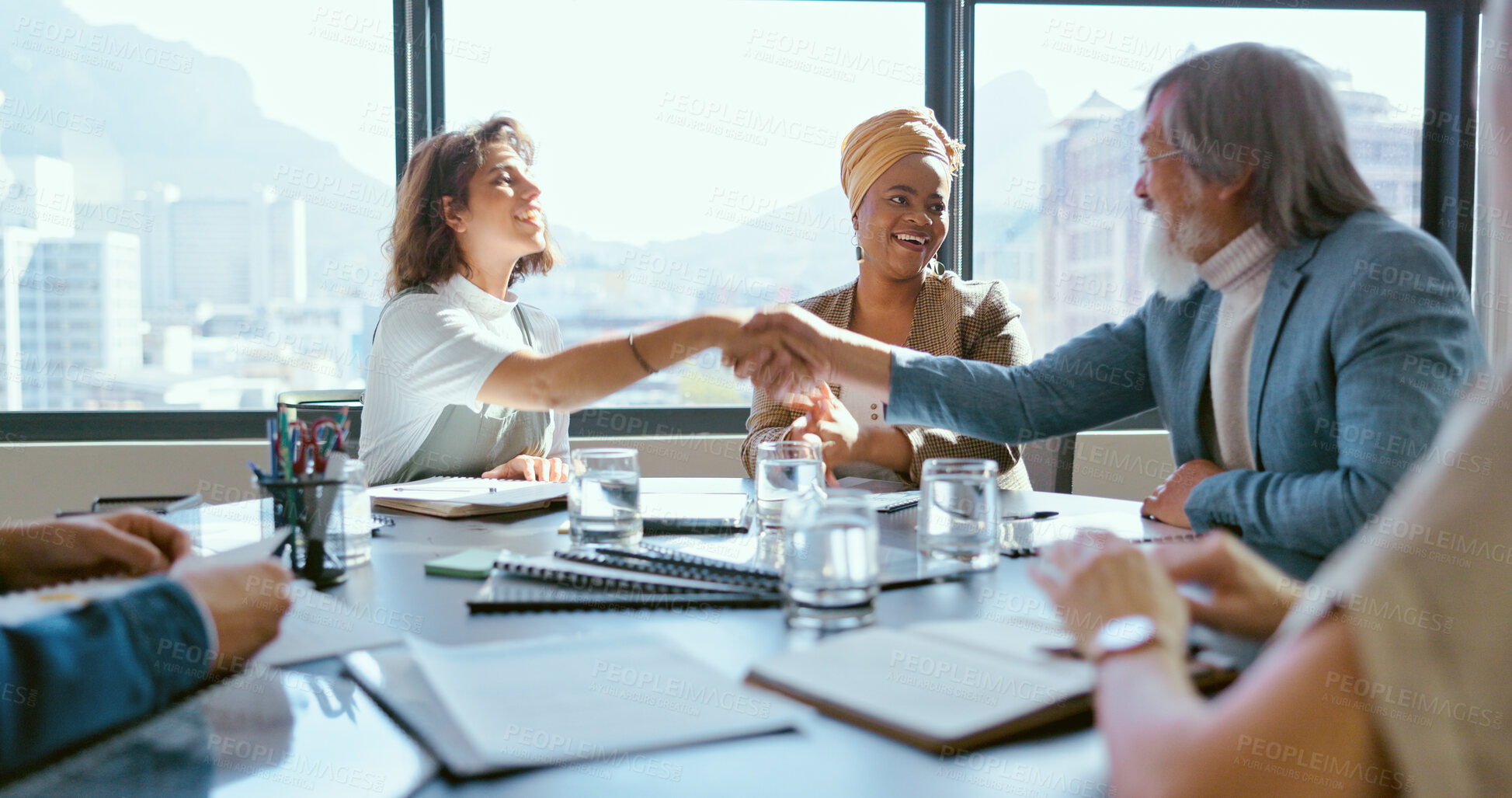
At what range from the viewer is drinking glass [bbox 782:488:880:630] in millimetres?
967

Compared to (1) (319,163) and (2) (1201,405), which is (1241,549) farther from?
(1) (319,163)

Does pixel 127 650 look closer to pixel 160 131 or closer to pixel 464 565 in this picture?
pixel 464 565

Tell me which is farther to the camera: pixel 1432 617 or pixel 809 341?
pixel 809 341

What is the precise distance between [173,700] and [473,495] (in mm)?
960

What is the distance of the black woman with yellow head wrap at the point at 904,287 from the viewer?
2477 mm

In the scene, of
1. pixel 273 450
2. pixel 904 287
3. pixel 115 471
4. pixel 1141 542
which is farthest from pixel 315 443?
pixel 115 471

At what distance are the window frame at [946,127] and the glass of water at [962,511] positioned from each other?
2.37 meters

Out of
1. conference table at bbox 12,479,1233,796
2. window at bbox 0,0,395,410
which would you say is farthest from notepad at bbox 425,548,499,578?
window at bbox 0,0,395,410

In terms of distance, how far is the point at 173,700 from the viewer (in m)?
0.77

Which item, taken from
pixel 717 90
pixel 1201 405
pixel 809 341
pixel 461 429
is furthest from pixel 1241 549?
pixel 717 90

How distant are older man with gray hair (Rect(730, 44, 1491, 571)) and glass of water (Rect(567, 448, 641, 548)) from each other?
75 cm

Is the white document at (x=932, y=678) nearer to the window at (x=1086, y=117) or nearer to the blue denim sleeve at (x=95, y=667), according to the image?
the blue denim sleeve at (x=95, y=667)

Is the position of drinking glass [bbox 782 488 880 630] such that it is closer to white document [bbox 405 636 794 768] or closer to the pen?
white document [bbox 405 636 794 768]

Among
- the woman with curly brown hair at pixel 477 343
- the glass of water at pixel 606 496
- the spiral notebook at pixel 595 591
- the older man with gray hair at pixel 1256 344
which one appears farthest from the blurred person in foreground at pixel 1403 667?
the woman with curly brown hair at pixel 477 343
